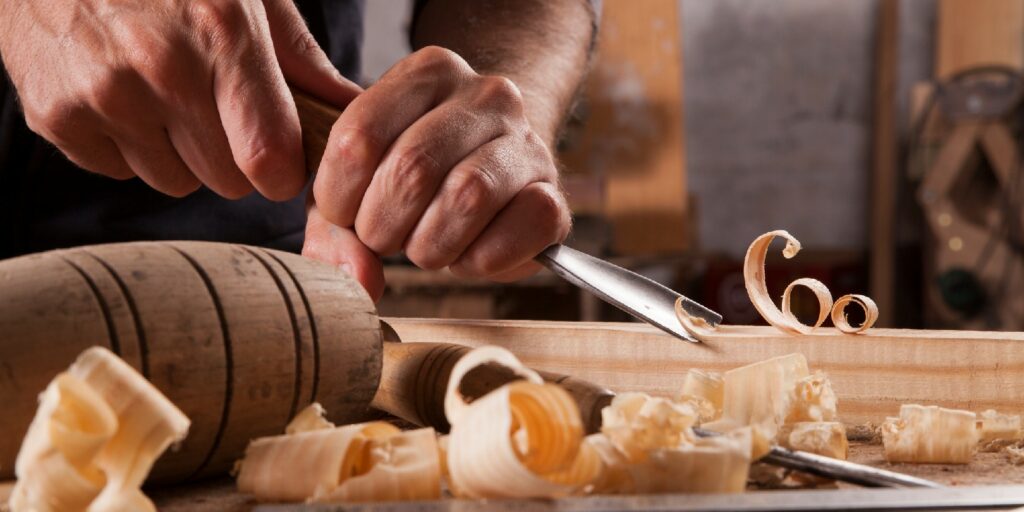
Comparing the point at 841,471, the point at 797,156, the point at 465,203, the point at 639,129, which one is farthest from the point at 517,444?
the point at 797,156

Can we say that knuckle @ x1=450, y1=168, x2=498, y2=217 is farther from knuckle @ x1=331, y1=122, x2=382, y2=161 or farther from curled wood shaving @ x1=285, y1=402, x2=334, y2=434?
curled wood shaving @ x1=285, y1=402, x2=334, y2=434

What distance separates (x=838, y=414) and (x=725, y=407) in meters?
0.17

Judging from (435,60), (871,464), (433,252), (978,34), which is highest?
(978,34)

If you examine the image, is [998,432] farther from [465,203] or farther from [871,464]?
[465,203]

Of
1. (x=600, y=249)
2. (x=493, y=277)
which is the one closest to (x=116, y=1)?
(x=493, y=277)

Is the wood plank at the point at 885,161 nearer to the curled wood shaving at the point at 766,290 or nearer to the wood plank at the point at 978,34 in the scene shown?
the wood plank at the point at 978,34

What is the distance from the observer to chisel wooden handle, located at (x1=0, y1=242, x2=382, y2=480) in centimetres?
70

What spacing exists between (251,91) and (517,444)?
563 millimetres

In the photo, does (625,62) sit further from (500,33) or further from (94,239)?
(94,239)

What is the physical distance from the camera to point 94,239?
1.61 m

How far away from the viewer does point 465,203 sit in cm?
109

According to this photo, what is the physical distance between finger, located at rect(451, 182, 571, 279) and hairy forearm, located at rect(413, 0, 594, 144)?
56cm

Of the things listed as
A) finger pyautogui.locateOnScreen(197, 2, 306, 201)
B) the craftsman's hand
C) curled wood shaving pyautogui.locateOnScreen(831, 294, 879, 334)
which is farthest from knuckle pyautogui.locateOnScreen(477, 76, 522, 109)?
curled wood shaving pyautogui.locateOnScreen(831, 294, 879, 334)

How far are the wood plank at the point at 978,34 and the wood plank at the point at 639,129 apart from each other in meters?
1.16
